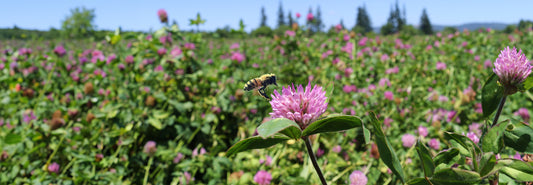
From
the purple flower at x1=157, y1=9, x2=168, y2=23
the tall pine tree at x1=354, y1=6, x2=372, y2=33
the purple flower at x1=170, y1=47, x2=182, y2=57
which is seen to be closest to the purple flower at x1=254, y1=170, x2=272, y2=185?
the purple flower at x1=170, y1=47, x2=182, y2=57

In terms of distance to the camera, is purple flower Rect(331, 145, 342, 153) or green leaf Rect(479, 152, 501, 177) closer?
green leaf Rect(479, 152, 501, 177)

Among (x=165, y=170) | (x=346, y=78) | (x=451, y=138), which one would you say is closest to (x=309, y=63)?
(x=346, y=78)

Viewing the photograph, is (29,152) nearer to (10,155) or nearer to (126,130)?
(10,155)

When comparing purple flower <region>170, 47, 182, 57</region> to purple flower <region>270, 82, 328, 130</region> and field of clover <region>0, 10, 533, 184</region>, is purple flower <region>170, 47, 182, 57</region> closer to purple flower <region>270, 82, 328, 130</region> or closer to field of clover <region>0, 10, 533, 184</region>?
field of clover <region>0, 10, 533, 184</region>

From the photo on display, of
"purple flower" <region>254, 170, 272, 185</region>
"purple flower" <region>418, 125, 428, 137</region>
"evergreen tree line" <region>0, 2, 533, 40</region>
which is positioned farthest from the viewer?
"evergreen tree line" <region>0, 2, 533, 40</region>

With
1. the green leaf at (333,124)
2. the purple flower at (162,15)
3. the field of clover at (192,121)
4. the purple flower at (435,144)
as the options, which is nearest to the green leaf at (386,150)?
the green leaf at (333,124)

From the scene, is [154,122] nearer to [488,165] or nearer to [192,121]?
[192,121]
